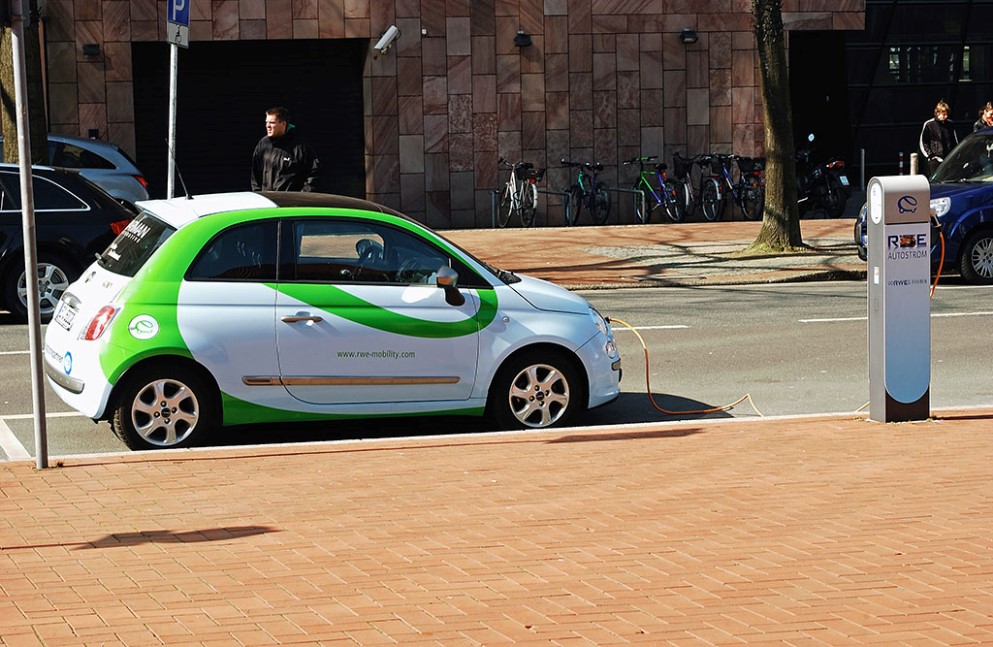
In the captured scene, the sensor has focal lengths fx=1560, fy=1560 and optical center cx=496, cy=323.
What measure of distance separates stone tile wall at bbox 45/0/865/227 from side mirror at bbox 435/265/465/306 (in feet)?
53.9

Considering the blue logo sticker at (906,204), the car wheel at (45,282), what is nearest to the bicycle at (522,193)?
the car wheel at (45,282)

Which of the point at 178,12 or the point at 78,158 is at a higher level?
the point at 178,12

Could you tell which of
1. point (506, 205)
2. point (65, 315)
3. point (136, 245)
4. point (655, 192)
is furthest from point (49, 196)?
point (655, 192)

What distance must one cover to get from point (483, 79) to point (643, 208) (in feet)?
11.4

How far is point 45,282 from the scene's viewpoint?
15.0 metres

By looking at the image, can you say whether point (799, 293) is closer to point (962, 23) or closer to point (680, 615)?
point (680, 615)

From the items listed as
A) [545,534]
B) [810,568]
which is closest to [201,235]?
[545,534]

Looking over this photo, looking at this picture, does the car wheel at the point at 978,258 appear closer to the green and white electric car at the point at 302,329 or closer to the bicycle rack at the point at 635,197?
the bicycle rack at the point at 635,197

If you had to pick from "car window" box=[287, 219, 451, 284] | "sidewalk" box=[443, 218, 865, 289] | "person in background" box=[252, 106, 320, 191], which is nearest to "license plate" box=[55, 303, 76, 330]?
"car window" box=[287, 219, 451, 284]

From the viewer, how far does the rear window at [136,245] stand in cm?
944

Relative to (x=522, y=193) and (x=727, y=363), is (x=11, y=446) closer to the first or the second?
(x=727, y=363)

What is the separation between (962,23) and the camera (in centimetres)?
3275

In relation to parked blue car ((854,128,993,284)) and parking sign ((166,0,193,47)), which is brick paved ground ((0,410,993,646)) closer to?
parking sign ((166,0,193,47))

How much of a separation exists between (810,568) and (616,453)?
8.45 feet
